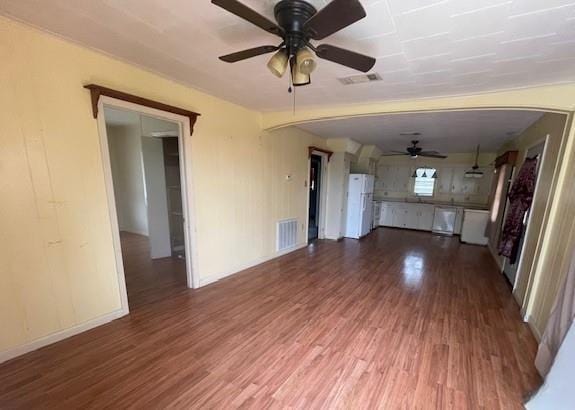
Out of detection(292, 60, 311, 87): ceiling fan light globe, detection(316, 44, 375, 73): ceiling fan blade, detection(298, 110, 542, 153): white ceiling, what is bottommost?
detection(292, 60, 311, 87): ceiling fan light globe

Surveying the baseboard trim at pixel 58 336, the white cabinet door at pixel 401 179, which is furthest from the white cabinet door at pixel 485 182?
the baseboard trim at pixel 58 336

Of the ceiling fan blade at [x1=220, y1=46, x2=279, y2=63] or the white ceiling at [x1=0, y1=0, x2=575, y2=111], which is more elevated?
the white ceiling at [x1=0, y1=0, x2=575, y2=111]

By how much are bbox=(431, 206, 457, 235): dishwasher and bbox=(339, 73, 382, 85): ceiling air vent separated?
5838 millimetres

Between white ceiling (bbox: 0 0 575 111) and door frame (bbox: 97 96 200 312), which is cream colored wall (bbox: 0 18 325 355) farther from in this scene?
white ceiling (bbox: 0 0 575 111)

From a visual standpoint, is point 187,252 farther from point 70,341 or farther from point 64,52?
point 64,52

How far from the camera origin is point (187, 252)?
318 centimetres

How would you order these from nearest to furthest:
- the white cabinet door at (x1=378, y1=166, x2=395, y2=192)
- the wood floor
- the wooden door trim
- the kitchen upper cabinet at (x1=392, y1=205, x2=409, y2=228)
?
the wood floor < the wooden door trim < the kitchen upper cabinet at (x1=392, y1=205, x2=409, y2=228) < the white cabinet door at (x1=378, y1=166, x2=395, y2=192)

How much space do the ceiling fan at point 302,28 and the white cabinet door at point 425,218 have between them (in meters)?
6.82

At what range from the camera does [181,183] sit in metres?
3.00

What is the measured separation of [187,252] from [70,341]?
133 cm

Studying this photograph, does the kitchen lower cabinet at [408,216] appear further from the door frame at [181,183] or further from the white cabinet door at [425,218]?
the door frame at [181,183]

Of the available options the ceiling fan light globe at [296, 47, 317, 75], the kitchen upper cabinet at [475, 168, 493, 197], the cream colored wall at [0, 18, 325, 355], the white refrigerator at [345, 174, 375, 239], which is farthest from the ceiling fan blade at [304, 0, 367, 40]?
the kitchen upper cabinet at [475, 168, 493, 197]

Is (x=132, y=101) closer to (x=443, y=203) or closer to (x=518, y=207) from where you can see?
(x=518, y=207)

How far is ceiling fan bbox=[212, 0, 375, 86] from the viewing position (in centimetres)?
112
